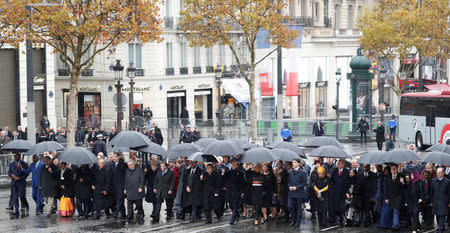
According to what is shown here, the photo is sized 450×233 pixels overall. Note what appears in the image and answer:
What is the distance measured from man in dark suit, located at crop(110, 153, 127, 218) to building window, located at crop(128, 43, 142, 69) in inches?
1330

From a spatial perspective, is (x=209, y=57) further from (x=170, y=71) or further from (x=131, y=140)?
(x=131, y=140)

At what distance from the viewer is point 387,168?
19688 millimetres

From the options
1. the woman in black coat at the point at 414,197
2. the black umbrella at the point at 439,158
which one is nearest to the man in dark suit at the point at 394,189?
the woman in black coat at the point at 414,197

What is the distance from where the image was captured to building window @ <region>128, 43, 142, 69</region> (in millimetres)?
55250

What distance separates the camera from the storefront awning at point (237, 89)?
198 feet

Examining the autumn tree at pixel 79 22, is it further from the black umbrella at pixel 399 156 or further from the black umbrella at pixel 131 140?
the black umbrella at pixel 399 156

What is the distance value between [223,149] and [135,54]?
36.1 metres

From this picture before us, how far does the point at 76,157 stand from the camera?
2066cm

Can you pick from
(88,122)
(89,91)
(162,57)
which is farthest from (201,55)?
(88,122)

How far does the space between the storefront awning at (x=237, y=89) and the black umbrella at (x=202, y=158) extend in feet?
128

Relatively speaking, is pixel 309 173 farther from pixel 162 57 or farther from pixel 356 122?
pixel 162 57

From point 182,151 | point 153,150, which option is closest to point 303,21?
point 153,150

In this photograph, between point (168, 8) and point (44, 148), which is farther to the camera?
point (168, 8)

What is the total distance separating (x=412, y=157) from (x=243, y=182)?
13.6ft
